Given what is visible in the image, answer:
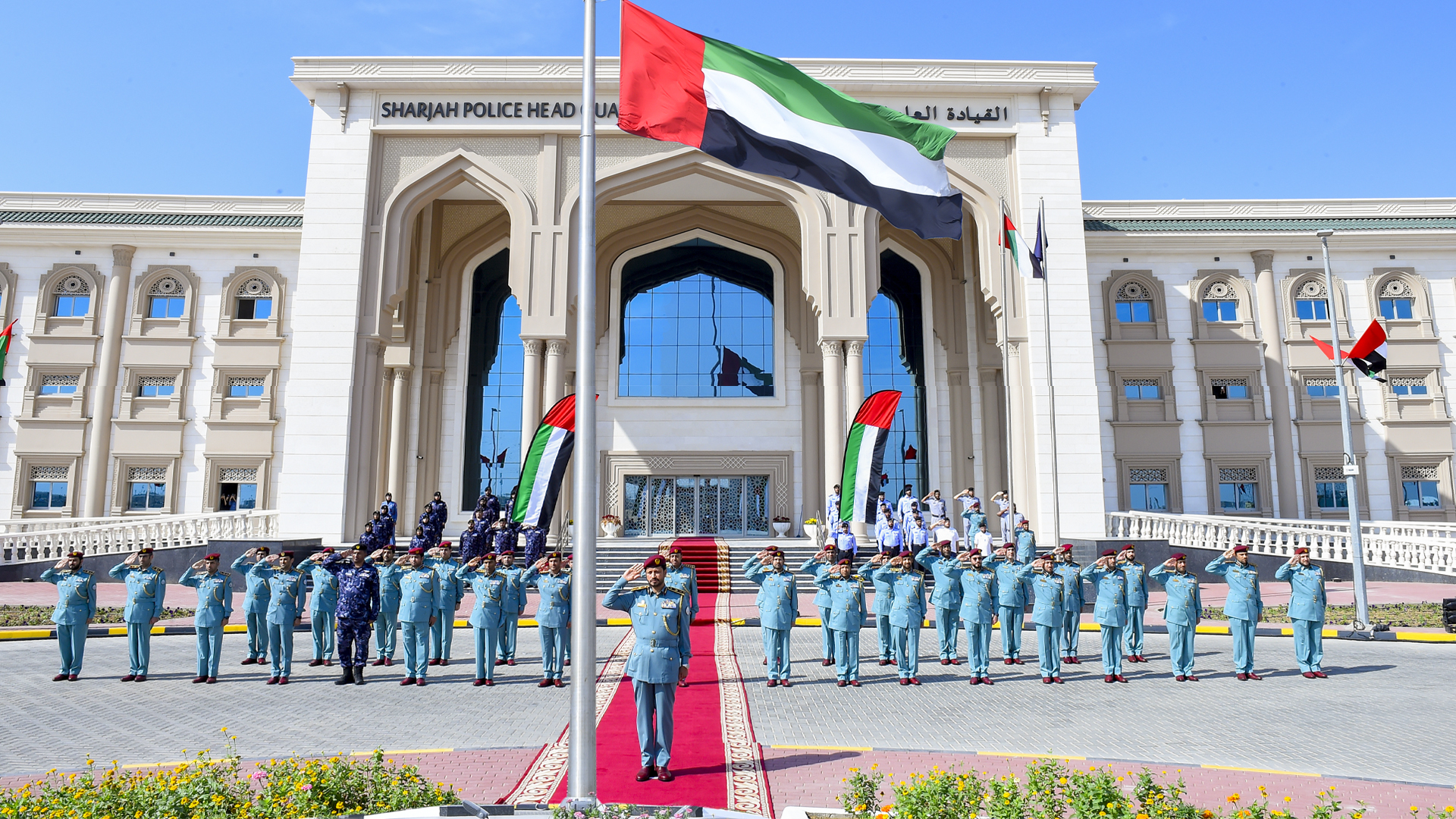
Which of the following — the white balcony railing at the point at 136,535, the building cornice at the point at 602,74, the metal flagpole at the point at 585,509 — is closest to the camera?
the metal flagpole at the point at 585,509

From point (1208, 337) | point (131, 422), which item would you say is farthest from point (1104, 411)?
point (131, 422)

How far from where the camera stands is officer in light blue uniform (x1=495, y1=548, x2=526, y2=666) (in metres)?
10.0

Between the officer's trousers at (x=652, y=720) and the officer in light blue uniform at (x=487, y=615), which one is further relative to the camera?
the officer in light blue uniform at (x=487, y=615)

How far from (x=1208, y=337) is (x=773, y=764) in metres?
23.5

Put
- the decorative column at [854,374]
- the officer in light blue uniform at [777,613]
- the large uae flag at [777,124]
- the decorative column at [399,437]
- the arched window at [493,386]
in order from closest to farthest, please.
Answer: the large uae flag at [777,124] → the officer in light blue uniform at [777,613] → the decorative column at [854,374] → the decorative column at [399,437] → the arched window at [493,386]

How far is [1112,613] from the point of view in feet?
31.0

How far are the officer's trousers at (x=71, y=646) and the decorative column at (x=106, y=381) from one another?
57.5 ft

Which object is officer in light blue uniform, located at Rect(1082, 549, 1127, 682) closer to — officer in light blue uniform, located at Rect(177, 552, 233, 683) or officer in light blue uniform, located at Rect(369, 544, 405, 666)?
officer in light blue uniform, located at Rect(369, 544, 405, 666)

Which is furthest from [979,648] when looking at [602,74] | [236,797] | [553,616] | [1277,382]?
[1277,382]

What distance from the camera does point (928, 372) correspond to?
26.0 meters

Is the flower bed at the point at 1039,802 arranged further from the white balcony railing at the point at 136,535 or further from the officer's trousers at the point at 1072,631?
the white balcony railing at the point at 136,535

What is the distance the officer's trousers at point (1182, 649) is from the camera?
9281 millimetres

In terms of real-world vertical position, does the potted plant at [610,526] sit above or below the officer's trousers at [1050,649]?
above

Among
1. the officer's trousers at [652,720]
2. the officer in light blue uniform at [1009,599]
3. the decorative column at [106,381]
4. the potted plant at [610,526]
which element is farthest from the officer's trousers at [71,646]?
the decorative column at [106,381]
